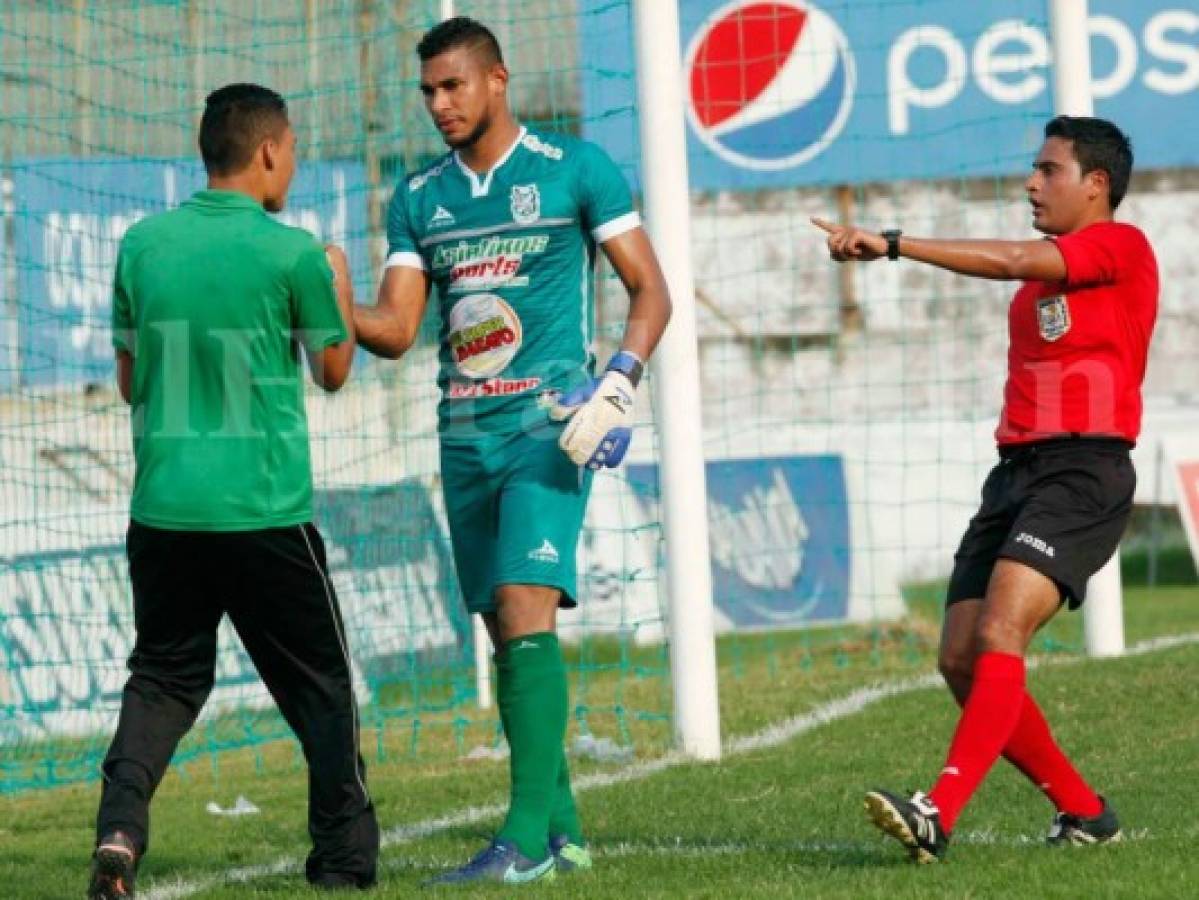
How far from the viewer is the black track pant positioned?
6043mm

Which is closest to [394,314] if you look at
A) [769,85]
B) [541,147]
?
[541,147]

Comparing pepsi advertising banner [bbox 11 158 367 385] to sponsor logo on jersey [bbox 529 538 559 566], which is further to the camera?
pepsi advertising banner [bbox 11 158 367 385]

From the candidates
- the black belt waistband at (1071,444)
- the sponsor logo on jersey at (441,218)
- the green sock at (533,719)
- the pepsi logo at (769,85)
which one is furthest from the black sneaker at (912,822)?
the pepsi logo at (769,85)

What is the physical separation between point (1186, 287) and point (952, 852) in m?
19.4

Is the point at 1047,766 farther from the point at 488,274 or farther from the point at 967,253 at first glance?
the point at 488,274

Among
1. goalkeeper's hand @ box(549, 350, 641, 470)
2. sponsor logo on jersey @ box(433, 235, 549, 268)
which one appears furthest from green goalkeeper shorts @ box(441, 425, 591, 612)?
sponsor logo on jersey @ box(433, 235, 549, 268)

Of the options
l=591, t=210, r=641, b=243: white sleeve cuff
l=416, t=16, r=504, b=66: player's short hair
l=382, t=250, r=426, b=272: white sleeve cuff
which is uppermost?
l=416, t=16, r=504, b=66: player's short hair

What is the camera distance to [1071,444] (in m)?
6.58

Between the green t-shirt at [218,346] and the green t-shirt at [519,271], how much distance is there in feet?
2.25

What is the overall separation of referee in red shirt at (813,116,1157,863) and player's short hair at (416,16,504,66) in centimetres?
109

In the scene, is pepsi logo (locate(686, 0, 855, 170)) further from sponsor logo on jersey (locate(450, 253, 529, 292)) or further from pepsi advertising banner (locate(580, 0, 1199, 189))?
sponsor logo on jersey (locate(450, 253, 529, 292))

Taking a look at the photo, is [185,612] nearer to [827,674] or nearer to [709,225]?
[827,674]

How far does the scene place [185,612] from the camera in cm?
619

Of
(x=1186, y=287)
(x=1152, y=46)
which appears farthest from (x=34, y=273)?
(x=1186, y=287)
